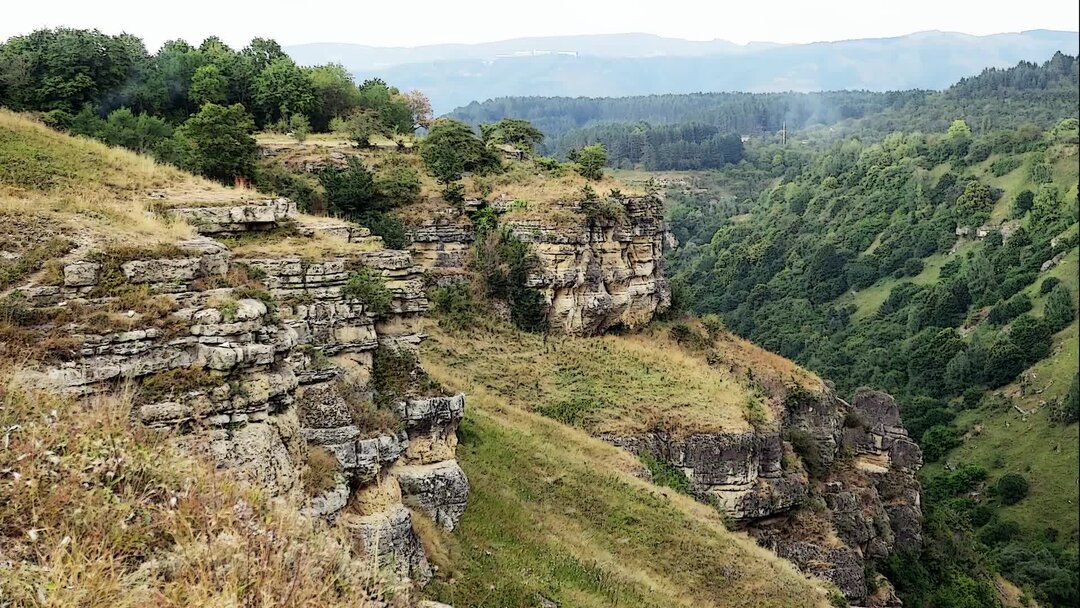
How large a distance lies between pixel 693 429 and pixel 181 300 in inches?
735

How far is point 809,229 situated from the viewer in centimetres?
Answer: 11575

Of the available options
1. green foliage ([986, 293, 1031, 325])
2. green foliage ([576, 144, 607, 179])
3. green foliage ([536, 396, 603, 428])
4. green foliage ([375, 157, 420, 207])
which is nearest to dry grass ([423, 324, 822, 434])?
green foliage ([536, 396, 603, 428])

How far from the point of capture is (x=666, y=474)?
84.1ft

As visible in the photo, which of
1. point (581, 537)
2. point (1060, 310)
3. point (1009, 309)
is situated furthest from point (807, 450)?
point (1009, 309)

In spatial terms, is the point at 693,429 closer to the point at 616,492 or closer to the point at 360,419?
the point at 616,492

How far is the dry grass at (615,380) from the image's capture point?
2748cm

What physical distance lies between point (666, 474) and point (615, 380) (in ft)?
16.5

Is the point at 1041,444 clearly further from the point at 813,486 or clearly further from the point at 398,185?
the point at 398,185

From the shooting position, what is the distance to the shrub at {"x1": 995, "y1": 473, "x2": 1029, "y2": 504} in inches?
2467

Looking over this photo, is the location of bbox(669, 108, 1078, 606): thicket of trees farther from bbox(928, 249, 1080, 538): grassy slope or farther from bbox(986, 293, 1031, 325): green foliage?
bbox(928, 249, 1080, 538): grassy slope

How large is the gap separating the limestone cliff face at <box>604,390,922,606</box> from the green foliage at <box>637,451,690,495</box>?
0.18 metres

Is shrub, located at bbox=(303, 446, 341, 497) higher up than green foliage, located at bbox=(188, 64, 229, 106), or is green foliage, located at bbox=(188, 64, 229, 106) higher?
green foliage, located at bbox=(188, 64, 229, 106)

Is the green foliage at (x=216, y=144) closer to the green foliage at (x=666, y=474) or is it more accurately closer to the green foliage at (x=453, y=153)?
the green foliage at (x=453, y=153)

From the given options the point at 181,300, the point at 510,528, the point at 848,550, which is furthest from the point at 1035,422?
the point at 181,300
